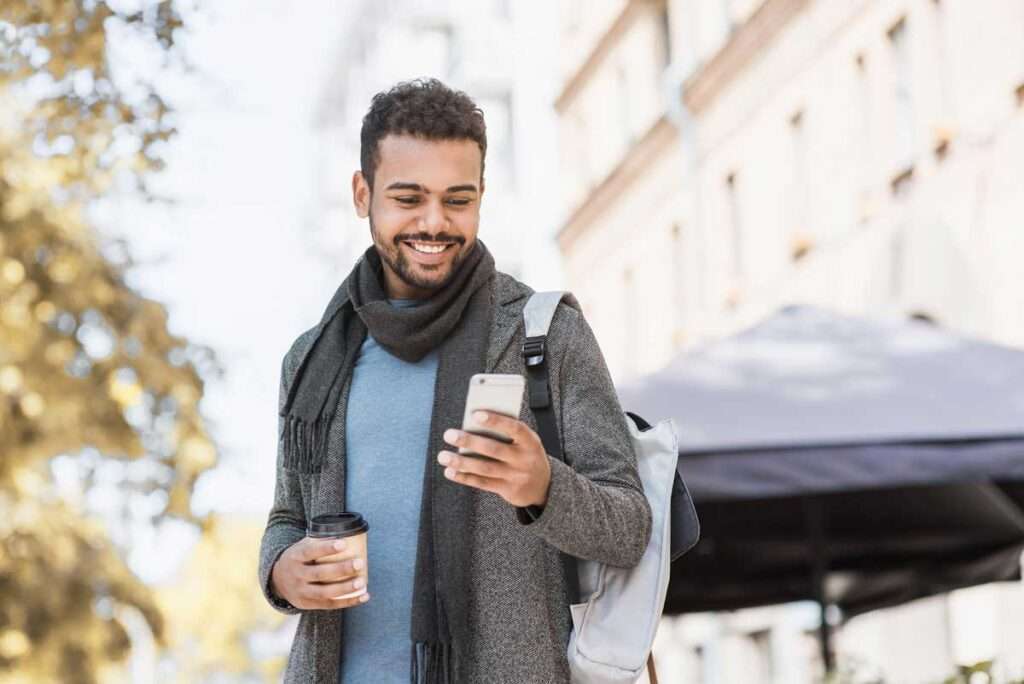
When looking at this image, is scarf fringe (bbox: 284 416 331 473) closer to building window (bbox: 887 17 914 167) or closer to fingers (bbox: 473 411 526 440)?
fingers (bbox: 473 411 526 440)

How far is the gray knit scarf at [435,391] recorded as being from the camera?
2.80 meters

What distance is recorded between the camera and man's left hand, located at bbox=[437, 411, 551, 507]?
2492 mm

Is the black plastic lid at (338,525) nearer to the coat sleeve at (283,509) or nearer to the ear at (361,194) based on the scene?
the coat sleeve at (283,509)

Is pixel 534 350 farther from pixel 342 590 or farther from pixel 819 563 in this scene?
pixel 819 563

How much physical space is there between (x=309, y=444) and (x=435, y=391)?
0.81 ft

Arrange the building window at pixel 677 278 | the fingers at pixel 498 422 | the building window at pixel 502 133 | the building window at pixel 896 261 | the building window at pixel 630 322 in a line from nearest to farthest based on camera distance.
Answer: the fingers at pixel 498 422 < the building window at pixel 896 261 < the building window at pixel 677 278 < the building window at pixel 630 322 < the building window at pixel 502 133

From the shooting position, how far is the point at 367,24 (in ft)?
182

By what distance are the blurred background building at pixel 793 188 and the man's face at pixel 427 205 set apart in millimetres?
7709

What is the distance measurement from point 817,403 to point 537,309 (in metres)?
3.41

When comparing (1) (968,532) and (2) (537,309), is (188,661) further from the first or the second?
(2) (537,309)

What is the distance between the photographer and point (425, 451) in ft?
9.71

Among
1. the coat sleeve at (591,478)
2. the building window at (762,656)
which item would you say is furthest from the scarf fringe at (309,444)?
the building window at (762,656)

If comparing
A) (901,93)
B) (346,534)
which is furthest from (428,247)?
(901,93)

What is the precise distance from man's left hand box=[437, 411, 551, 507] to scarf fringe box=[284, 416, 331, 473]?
0.53m
